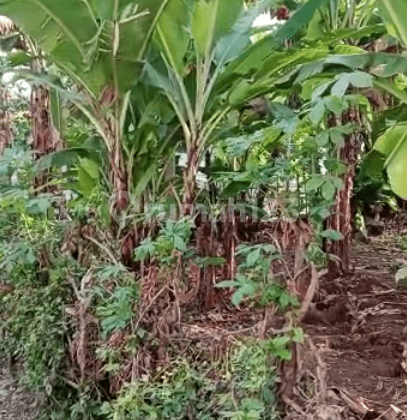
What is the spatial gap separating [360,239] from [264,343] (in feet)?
10.8

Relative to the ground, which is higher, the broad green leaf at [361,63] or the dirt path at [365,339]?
the broad green leaf at [361,63]


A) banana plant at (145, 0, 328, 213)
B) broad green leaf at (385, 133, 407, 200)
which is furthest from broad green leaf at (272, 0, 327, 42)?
broad green leaf at (385, 133, 407, 200)

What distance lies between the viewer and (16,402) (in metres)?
2.39

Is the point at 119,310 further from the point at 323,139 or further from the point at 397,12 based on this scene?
the point at 397,12

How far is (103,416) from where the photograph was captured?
2094mm

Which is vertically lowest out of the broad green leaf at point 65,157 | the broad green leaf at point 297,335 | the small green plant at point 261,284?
the broad green leaf at point 297,335

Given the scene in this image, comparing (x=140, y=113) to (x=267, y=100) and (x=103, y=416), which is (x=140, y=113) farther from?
(x=103, y=416)

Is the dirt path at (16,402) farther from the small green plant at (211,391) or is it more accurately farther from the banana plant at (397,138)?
the banana plant at (397,138)

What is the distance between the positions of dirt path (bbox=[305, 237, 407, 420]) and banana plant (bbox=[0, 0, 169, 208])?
3.32 ft

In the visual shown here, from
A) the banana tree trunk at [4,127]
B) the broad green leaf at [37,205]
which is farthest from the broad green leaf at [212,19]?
the banana tree trunk at [4,127]

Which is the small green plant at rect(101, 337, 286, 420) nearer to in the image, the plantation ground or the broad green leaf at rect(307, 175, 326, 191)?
the plantation ground

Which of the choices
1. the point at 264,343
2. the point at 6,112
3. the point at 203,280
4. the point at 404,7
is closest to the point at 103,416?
the point at 264,343

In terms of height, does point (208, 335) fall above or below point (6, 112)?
below

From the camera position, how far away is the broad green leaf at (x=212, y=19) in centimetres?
211
